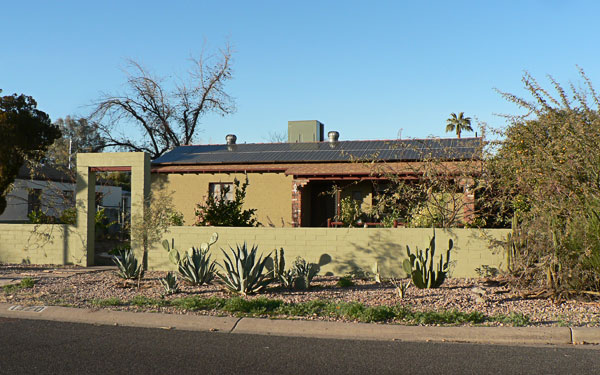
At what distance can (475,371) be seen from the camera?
17.7ft

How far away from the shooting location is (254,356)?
19.5 feet

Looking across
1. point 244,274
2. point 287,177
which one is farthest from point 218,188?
point 244,274

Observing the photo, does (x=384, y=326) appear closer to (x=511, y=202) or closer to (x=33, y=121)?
(x=511, y=202)

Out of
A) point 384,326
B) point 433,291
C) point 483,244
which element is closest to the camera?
point 384,326

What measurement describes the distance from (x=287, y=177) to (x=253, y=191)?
56.4 inches

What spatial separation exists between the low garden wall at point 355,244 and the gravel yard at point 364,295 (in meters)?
0.68

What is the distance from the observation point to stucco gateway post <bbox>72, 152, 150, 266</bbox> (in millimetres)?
13453

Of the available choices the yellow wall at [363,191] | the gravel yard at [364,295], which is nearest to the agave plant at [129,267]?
the gravel yard at [364,295]

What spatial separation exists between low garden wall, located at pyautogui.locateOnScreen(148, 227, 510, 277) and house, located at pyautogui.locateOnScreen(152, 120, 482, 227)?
234 inches

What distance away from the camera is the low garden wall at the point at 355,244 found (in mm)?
11422

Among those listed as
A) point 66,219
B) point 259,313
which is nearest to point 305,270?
point 259,313

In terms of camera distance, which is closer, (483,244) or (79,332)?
(79,332)

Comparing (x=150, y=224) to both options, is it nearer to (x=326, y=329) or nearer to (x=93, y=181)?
(x=93, y=181)

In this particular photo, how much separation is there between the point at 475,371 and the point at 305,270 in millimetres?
5001
